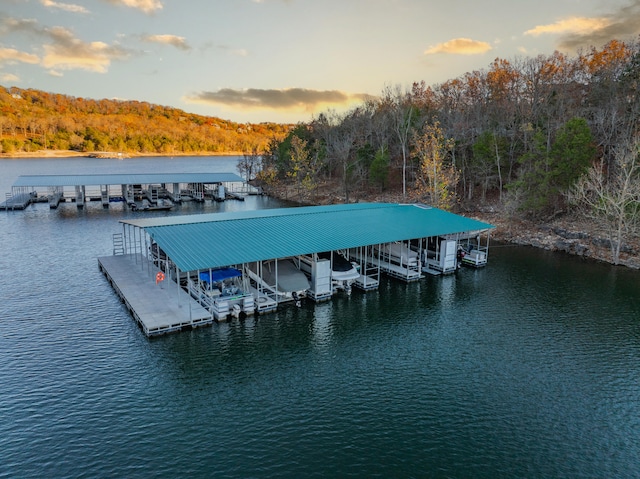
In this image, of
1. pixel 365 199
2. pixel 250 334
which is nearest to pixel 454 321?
pixel 250 334

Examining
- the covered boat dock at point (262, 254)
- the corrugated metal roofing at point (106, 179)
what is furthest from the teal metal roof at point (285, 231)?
the corrugated metal roofing at point (106, 179)

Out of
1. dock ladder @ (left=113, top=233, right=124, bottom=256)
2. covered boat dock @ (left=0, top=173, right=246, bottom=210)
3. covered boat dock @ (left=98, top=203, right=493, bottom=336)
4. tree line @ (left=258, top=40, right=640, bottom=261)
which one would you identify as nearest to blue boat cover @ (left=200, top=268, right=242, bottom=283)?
covered boat dock @ (left=98, top=203, right=493, bottom=336)

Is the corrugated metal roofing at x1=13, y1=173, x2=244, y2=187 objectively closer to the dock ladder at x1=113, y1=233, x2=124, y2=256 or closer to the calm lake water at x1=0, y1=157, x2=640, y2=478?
the dock ladder at x1=113, y1=233, x2=124, y2=256

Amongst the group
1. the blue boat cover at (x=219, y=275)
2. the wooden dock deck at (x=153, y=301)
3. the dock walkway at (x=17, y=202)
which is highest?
the dock walkway at (x=17, y=202)

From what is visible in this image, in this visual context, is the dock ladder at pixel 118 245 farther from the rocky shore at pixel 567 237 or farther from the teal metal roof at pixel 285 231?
the rocky shore at pixel 567 237

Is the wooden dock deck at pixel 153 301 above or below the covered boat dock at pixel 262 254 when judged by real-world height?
below

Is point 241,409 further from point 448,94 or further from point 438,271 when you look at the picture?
point 448,94

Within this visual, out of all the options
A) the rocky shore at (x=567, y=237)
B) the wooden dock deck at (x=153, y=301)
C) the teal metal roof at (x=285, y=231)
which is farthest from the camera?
the rocky shore at (x=567, y=237)
